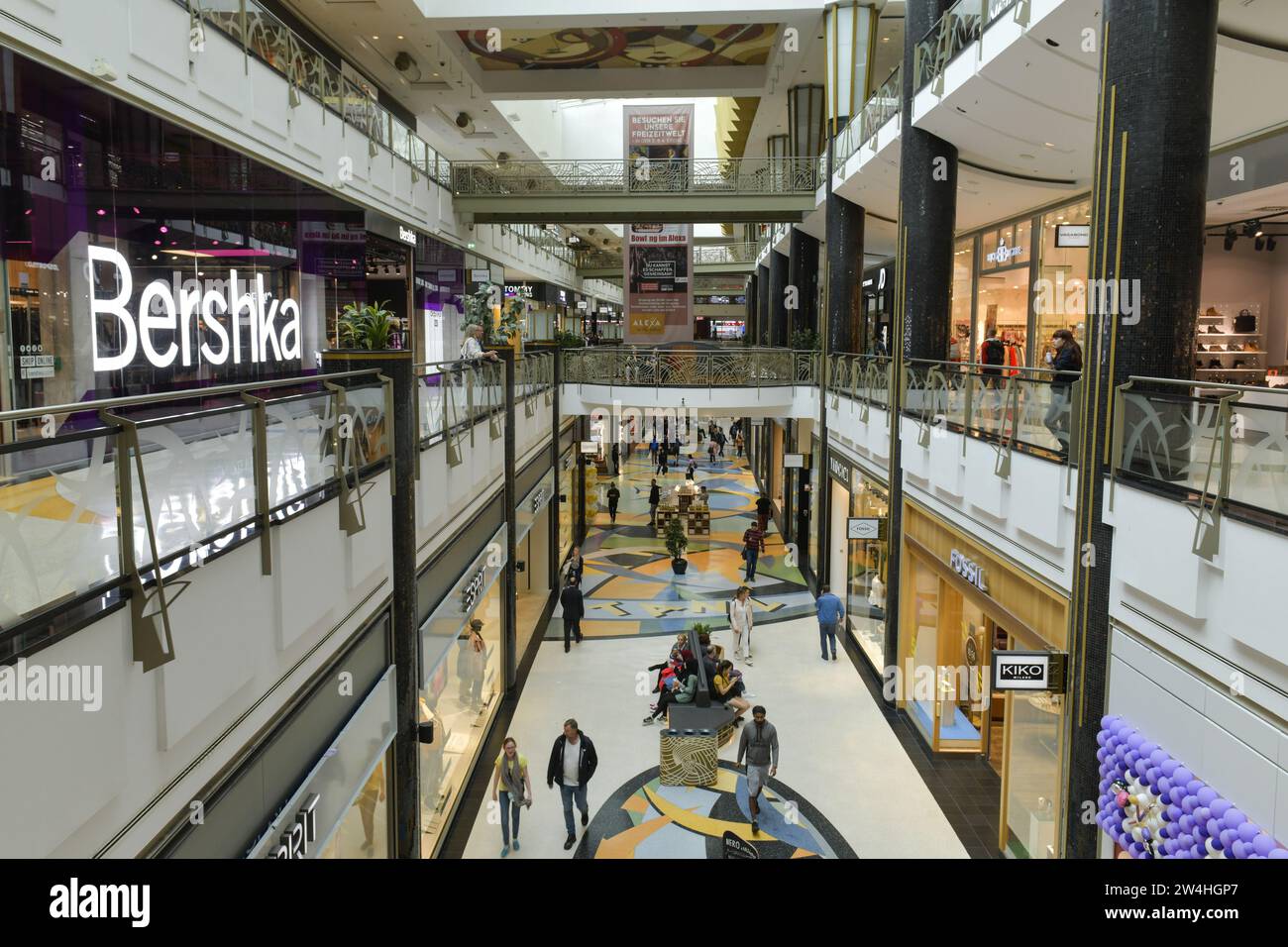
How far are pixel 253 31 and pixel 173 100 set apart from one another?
2513 millimetres

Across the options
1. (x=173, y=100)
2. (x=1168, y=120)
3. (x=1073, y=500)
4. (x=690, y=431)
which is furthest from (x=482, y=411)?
(x=690, y=431)

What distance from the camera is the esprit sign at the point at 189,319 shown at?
892cm

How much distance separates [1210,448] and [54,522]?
563 cm

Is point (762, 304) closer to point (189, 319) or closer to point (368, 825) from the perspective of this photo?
point (189, 319)

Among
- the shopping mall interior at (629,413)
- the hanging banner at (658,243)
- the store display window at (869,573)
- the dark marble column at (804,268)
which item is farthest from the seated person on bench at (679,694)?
the dark marble column at (804,268)

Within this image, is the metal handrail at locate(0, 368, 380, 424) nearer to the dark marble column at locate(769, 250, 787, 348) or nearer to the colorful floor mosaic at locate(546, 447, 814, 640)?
the colorful floor mosaic at locate(546, 447, 814, 640)

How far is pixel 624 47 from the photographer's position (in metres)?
22.2

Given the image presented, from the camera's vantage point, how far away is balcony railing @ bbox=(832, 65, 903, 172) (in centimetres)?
1466

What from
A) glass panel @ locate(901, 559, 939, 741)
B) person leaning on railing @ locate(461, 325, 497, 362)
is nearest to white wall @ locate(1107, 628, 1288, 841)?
glass panel @ locate(901, 559, 939, 741)

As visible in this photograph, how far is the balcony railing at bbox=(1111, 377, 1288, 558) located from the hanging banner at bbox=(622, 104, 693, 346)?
17.6m

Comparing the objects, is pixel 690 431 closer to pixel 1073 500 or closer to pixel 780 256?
pixel 780 256

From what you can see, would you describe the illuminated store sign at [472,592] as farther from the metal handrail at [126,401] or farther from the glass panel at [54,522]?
the glass panel at [54,522]

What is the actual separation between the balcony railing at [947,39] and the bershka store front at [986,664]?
5.81m
